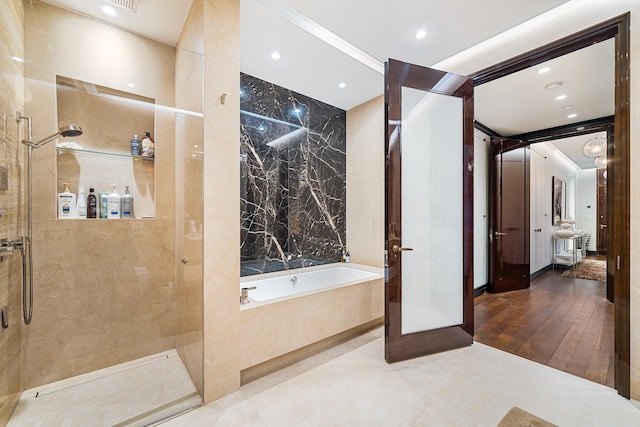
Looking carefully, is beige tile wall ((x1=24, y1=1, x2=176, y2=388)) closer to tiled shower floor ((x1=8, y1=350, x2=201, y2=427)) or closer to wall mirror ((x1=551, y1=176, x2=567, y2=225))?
tiled shower floor ((x1=8, y1=350, x2=201, y2=427))

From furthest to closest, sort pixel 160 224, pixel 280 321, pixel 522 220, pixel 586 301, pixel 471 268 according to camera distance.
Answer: pixel 522 220
pixel 586 301
pixel 471 268
pixel 160 224
pixel 280 321

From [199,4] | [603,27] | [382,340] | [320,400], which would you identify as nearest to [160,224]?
[199,4]

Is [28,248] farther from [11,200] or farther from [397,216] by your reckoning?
[397,216]

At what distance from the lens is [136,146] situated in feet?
7.64

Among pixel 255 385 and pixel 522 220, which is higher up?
pixel 522 220

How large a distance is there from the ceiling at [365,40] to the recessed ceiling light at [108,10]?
0.10 ft

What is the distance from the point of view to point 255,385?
76.7 inches

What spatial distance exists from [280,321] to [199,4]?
2393 millimetres

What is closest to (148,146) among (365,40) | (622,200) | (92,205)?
(92,205)

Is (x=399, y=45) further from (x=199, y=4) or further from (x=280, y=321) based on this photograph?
(x=280, y=321)

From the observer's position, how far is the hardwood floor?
228 cm

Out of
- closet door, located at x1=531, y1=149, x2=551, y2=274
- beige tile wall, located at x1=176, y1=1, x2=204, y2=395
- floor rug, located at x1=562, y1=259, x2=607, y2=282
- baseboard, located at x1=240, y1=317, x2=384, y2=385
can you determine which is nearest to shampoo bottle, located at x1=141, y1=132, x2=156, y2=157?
beige tile wall, located at x1=176, y1=1, x2=204, y2=395

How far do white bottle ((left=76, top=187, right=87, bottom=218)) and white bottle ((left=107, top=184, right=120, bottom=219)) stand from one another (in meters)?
0.15

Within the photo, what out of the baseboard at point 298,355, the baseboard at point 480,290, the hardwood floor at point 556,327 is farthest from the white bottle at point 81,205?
the baseboard at point 480,290
